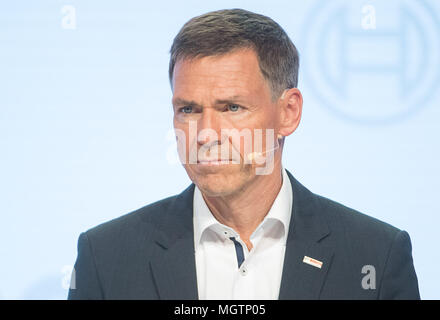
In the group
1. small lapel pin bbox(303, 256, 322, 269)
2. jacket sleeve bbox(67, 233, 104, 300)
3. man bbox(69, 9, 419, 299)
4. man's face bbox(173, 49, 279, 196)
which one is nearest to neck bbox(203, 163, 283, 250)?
man bbox(69, 9, 419, 299)

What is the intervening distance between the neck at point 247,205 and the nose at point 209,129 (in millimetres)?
251

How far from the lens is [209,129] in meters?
2.24

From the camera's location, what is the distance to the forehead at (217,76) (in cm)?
224

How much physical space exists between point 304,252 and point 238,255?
0.76 feet

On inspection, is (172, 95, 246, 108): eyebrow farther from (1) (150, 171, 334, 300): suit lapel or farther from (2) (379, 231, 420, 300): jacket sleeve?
(2) (379, 231, 420, 300): jacket sleeve

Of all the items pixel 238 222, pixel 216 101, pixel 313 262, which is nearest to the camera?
pixel 216 101

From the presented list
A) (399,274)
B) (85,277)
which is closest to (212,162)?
(85,277)

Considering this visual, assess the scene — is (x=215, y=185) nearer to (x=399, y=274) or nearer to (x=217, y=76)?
(x=217, y=76)

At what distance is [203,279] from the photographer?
7.79 feet

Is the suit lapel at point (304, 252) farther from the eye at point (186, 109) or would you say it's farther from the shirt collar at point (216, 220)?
the eye at point (186, 109)

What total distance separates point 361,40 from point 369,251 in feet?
4.08

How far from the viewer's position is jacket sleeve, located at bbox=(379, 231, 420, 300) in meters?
2.35

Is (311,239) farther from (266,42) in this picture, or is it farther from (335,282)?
(266,42)
